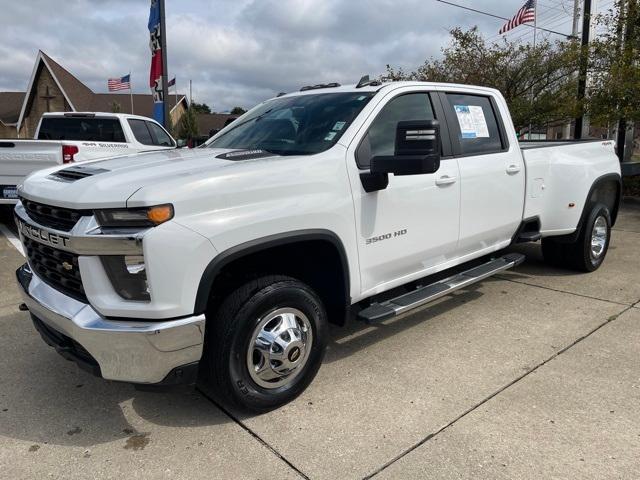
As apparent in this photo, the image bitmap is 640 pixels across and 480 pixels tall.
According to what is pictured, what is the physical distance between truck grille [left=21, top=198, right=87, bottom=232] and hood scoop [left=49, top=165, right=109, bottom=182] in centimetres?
19

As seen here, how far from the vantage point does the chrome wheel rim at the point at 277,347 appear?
2969 millimetres

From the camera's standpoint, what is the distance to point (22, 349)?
13.2 feet

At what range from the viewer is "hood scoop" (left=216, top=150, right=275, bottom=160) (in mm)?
3227

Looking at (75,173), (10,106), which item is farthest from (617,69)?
(10,106)

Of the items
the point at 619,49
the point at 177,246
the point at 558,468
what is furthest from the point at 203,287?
the point at 619,49

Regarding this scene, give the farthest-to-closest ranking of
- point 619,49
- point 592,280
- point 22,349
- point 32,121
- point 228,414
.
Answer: point 32,121, point 619,49, point 592,280, point 22,349, point 228,414

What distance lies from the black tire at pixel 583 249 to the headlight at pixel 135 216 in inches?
177

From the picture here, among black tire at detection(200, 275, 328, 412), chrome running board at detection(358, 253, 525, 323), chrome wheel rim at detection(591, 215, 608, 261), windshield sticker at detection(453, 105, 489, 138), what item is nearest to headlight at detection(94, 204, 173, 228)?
black tire at detection(200, 275, 328, 412)

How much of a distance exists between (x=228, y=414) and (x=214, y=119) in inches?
3011

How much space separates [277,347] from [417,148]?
53.7 inches

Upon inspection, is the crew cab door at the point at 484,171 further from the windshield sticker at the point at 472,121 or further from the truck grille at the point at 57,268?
the truck grille at the point at 57,268

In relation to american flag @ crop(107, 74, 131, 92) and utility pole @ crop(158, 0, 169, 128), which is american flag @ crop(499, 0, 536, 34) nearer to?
utility pole @ crop(158, 0, 169, 128)

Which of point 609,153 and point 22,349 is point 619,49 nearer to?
point 609,153

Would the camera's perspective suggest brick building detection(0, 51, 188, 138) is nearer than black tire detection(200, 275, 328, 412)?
No
